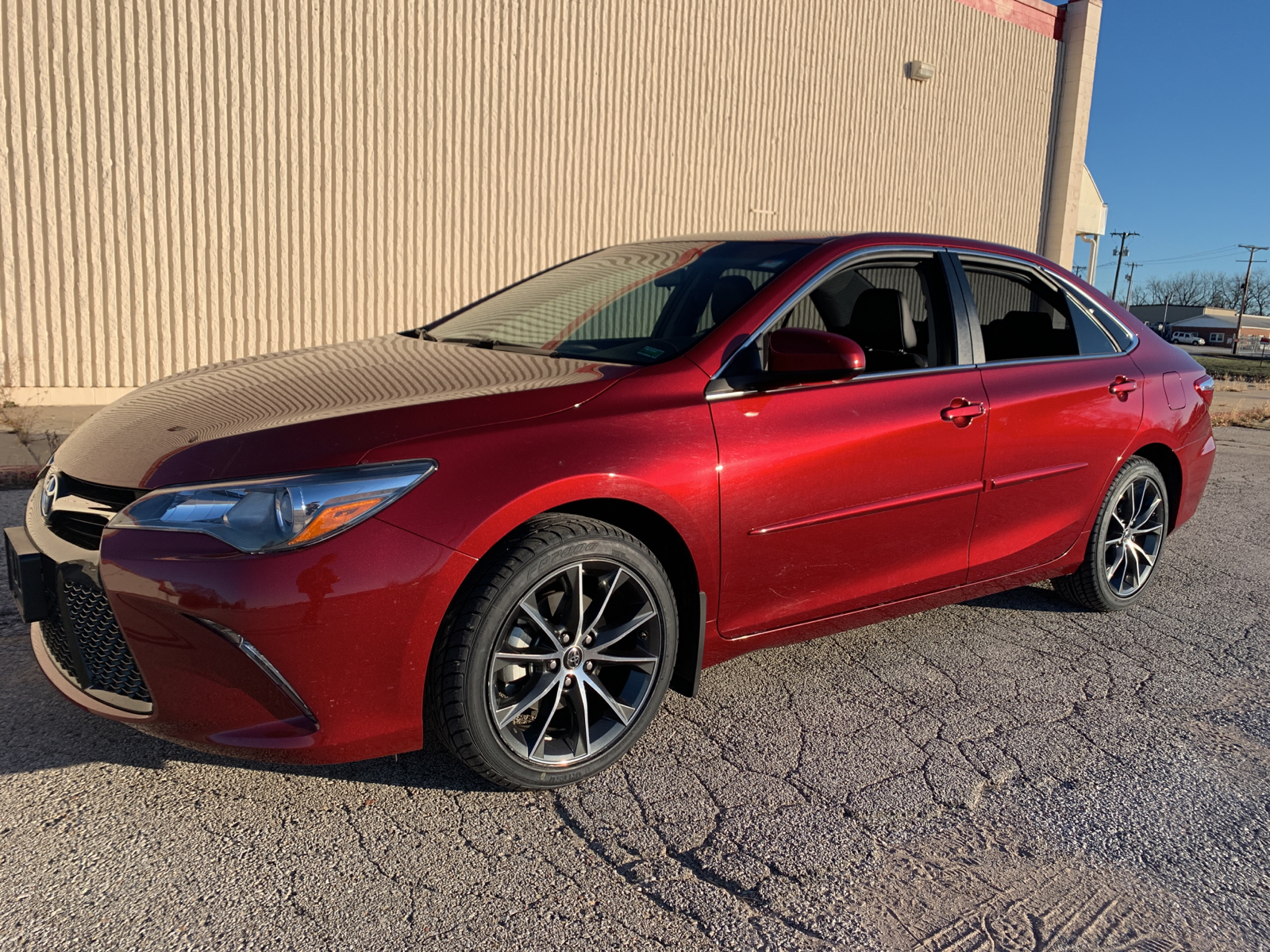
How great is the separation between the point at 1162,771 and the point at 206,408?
9.91ft

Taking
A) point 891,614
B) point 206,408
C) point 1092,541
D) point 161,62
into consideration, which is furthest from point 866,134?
point 206,408

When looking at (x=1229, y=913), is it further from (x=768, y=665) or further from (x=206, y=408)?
(x=206, y=408)

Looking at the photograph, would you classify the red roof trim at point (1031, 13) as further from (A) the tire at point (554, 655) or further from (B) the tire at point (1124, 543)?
(A) the tire at point (554, 655)

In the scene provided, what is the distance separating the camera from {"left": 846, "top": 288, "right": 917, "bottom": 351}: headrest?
12.1 feet

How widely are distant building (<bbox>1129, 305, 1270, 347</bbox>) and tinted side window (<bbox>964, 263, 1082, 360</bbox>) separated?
95.8m

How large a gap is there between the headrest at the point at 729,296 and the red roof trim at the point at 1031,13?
48.8ft

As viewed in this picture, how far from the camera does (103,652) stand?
2.46 metres

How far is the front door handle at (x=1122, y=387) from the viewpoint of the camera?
4.18 meters

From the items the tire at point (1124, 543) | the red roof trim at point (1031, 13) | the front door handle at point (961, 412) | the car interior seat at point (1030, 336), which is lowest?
the tire at point (1124, 543)

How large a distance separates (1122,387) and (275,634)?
11.8 ft

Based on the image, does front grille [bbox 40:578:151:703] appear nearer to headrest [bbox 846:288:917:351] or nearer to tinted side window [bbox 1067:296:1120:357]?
headrest [bbox 846:288:917:351]

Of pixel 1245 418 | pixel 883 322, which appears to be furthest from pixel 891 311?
pixel 1245 418

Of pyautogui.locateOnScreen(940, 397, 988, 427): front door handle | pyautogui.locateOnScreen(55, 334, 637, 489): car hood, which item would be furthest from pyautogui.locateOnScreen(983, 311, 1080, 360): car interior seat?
pyautogui.locateOnScreen(55, 334, 637, 489): car hood

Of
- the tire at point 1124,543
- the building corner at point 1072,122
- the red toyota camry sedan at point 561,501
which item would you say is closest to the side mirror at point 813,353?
the red toyota camry sedan at point 561,501
